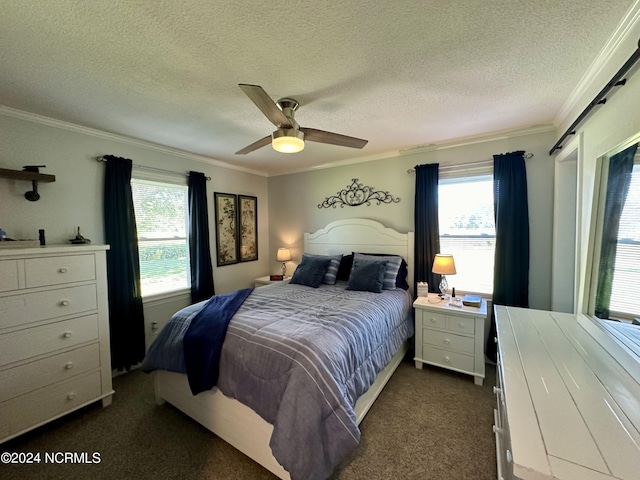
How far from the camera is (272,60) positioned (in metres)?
1.46

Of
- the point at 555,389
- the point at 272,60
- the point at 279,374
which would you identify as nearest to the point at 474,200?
the point at 555,389

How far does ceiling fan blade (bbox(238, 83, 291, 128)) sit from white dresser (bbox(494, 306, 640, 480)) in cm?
173

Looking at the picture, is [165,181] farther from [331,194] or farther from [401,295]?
[401,295]

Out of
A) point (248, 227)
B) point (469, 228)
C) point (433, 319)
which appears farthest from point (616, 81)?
point (248, 227)

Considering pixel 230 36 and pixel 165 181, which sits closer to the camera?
pixel 230 36

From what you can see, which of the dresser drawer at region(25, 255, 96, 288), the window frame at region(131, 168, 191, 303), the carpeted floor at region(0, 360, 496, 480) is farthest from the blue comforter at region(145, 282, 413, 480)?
the window frame at region(131, 168, 191, 303)

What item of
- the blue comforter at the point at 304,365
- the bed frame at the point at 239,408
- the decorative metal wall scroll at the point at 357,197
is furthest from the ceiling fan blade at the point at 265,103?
the decorative metal wall scroll at the point at 357,197

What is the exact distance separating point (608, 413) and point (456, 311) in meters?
1.65

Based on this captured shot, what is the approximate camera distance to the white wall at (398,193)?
251 cm

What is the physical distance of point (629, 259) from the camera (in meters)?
1.18

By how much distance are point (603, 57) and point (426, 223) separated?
1.81 meters

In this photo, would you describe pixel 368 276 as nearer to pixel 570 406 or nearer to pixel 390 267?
pixel 390 267

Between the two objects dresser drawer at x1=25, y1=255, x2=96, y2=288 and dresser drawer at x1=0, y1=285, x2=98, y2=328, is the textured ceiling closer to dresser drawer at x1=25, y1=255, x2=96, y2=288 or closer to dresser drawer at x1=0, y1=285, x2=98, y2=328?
dresser drawer at x1=25, y1=255, x2=96, y2=288

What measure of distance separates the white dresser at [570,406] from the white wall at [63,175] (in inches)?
132
